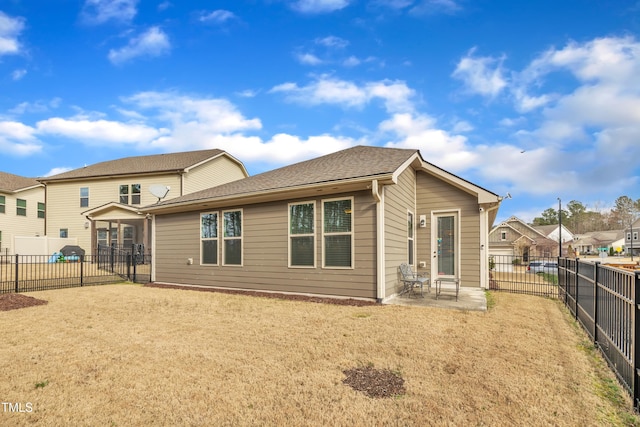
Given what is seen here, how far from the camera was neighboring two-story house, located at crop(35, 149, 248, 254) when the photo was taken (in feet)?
63.0

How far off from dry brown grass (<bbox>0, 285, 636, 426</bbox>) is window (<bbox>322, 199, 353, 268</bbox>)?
1422 millimetres

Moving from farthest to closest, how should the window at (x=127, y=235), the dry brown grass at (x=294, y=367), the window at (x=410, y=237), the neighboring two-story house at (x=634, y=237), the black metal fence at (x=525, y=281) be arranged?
the neighboring two-story house at (x=634, y=237), the window at (x=127, y=235), the black metal fence at (x=525, y=281), the window at (x=410, y=237), the dry brown grass at (x=294, y=367)

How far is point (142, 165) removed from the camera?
21016mm

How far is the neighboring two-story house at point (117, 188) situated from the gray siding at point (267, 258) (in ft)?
28.0

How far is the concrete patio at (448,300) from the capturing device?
6.83 meters

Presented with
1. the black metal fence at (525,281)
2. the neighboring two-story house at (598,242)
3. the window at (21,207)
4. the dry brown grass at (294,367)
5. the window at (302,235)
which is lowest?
the neighboring two-story house at (598,242)

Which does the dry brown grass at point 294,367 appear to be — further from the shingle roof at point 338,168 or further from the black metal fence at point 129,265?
the black metal fence at point 129,265

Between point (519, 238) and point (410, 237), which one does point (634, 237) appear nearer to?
point (519, 238)

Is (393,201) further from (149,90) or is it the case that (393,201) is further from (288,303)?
(149,90)

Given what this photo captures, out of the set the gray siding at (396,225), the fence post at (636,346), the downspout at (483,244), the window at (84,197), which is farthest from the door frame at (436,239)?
the window at (84,197)

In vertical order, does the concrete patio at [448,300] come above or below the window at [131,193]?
below

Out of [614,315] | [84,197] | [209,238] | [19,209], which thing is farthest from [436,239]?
[19,209]

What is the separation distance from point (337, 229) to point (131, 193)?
16.8 metres

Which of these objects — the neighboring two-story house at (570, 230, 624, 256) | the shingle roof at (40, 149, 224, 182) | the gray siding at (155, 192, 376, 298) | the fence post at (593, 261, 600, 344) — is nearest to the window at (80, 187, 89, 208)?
the shingle roof at (40, 149, 224, 182)
